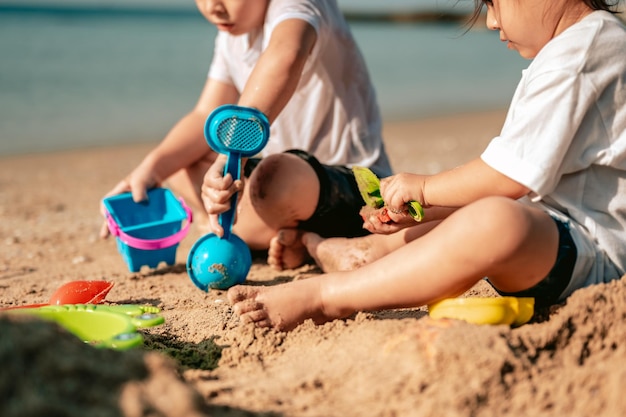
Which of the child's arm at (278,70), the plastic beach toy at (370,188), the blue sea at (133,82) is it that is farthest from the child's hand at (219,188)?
the blue sea at (133,82)

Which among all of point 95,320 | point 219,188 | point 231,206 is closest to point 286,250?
point 231,206

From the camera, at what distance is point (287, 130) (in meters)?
2.84

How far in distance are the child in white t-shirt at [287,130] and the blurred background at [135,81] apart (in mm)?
502

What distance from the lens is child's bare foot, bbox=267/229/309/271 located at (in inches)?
99.0

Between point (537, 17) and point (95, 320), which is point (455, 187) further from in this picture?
point (95, 320)

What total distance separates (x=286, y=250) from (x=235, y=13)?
89 centimetres

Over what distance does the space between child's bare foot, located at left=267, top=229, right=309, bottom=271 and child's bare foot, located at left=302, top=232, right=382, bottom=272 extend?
0.20 ft

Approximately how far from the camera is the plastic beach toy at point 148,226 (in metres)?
2.51

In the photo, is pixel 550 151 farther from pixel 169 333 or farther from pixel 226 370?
pixel 169 333

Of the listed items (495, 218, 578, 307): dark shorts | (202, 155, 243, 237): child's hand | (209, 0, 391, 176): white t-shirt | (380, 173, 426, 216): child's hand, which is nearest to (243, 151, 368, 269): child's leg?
(209, 0, 391, 176): white t-shirt

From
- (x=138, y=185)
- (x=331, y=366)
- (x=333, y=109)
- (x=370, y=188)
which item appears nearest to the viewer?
(x=331, y=366)

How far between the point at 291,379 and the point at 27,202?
116 inches

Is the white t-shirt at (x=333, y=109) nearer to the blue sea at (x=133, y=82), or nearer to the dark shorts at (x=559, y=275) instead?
the blue sea at (x=133, y=82)

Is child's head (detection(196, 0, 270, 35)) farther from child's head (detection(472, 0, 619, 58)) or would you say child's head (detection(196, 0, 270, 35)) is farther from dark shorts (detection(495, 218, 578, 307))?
dark shorts (detection(495, 218, 578, 307))
